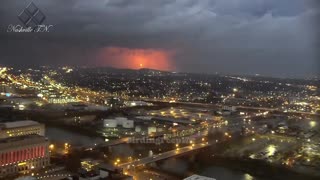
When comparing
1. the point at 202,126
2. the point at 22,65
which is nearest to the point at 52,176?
the point at 202,126

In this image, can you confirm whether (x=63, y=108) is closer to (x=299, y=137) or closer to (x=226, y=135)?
(x=226, y=135)

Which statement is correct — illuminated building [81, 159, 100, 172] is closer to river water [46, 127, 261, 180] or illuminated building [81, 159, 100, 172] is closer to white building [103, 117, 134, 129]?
river water [46, 127, 261, 180]

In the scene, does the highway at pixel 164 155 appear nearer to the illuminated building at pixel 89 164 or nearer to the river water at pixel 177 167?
the river water at pixel 177 167

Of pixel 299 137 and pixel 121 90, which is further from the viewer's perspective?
pixel 121 90

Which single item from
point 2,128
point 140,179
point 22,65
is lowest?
point 140,179

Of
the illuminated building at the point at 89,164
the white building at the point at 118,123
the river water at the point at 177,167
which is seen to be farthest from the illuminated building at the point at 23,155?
the white building at the point at 118,123

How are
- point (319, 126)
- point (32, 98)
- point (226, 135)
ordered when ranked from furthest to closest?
point (32, 98), point (319, 126), point (226, 135)
